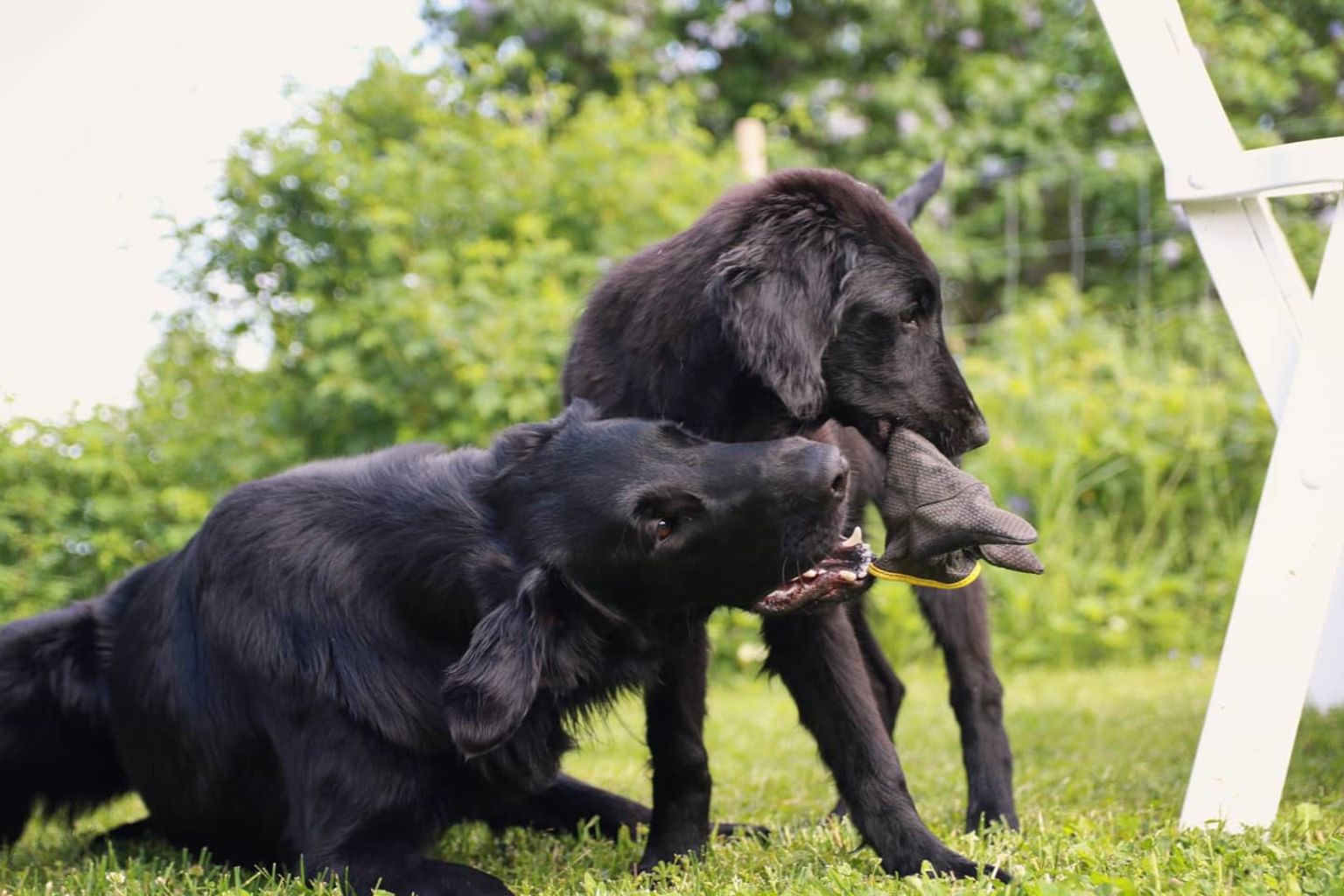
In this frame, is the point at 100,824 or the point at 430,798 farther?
the point at 100,824

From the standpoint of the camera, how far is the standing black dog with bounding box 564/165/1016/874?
2455 millimetres

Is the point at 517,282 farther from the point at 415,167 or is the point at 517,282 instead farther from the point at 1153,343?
the point at 1153,343

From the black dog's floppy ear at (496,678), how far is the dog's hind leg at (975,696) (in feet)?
3.88

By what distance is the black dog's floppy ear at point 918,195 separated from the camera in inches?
124

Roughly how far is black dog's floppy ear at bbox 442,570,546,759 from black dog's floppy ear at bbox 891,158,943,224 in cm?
140

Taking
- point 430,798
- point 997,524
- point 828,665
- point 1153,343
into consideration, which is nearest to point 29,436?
point 430,798

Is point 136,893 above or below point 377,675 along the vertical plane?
below

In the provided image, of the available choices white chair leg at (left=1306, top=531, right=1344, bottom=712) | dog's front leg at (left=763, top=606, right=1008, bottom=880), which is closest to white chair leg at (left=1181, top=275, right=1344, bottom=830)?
dog's front leg at (left=763, top=606, right=1008, bottom=880)

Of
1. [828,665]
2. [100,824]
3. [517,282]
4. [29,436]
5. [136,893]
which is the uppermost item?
[517,282]

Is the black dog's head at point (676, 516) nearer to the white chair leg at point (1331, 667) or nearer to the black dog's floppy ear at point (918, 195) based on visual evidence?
the black dog's floppy ear at point (918, 195)

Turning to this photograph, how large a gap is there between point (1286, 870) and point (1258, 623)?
53cm

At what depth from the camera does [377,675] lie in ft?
7.86

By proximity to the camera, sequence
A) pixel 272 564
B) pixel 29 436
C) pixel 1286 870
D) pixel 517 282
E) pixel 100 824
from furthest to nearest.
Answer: pixel 517 282 < pixel 29 436 < pixel 100 824 < pixel 272 564 < pixel 1286 870

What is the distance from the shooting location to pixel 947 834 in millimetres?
2693
